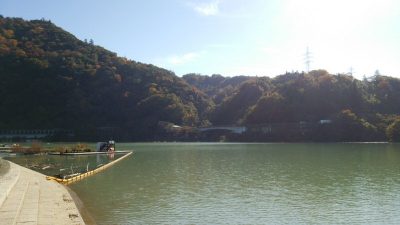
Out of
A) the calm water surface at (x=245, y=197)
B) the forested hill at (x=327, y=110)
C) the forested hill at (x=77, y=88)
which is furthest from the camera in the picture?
the forested hill at (x=77, y=88)

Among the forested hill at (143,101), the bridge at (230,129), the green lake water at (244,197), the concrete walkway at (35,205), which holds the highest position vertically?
the forested hill at (143,101)

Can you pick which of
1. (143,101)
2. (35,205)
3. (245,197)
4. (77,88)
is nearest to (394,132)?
(143,101)

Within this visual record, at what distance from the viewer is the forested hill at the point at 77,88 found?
143125mm

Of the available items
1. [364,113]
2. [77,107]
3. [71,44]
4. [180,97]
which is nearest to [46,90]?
[77,107]

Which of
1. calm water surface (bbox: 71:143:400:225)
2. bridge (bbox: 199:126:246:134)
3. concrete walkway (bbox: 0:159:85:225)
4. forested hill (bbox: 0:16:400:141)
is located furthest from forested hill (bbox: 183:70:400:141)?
concrete walkway (bbox: 0:159:85:225)

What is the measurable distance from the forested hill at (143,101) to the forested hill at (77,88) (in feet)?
1.07

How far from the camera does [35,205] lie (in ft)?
60.7

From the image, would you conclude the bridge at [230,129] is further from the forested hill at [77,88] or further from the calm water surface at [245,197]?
the calm water surface at [245,197]

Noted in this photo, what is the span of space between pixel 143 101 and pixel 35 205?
457ft

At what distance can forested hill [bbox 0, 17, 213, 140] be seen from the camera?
143 meters

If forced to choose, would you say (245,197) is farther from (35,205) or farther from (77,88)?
(77,88)

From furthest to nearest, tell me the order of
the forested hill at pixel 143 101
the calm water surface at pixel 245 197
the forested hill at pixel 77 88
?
the forested hill at pixel 77 88, the forested hill at pixel 143 101, the calm water surface at pixel 245 197

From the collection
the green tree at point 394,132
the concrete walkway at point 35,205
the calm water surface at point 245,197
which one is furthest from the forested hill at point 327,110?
the concrete walkway at point 35,205

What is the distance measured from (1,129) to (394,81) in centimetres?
12415
